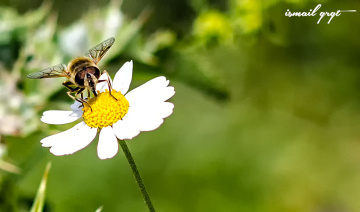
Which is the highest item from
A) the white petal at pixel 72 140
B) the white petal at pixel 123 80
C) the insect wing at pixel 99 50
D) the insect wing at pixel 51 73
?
the insect wing at pixel 99 50

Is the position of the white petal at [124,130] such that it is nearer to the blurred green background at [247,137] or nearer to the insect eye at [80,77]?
the insect eye at [80,77]

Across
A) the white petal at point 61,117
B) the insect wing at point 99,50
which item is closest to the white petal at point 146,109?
the white petal at point 61,117

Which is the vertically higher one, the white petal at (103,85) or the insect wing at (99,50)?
the insect wing at (99,50)

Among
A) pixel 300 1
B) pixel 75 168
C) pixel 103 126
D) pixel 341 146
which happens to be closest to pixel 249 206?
pixel 341 146

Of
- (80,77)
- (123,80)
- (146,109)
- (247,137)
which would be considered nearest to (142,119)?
(146,109)

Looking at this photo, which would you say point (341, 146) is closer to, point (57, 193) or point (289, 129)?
point (289, 129)

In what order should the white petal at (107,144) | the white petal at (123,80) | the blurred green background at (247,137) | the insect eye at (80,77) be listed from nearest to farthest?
the white petal at (107,144) → the white petal at (123,80) → the insect eye at (80,77) → the blurred green background at (247,137)

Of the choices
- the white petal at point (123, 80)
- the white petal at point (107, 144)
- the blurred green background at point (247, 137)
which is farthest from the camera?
the blurred green background at point (247, 137)
